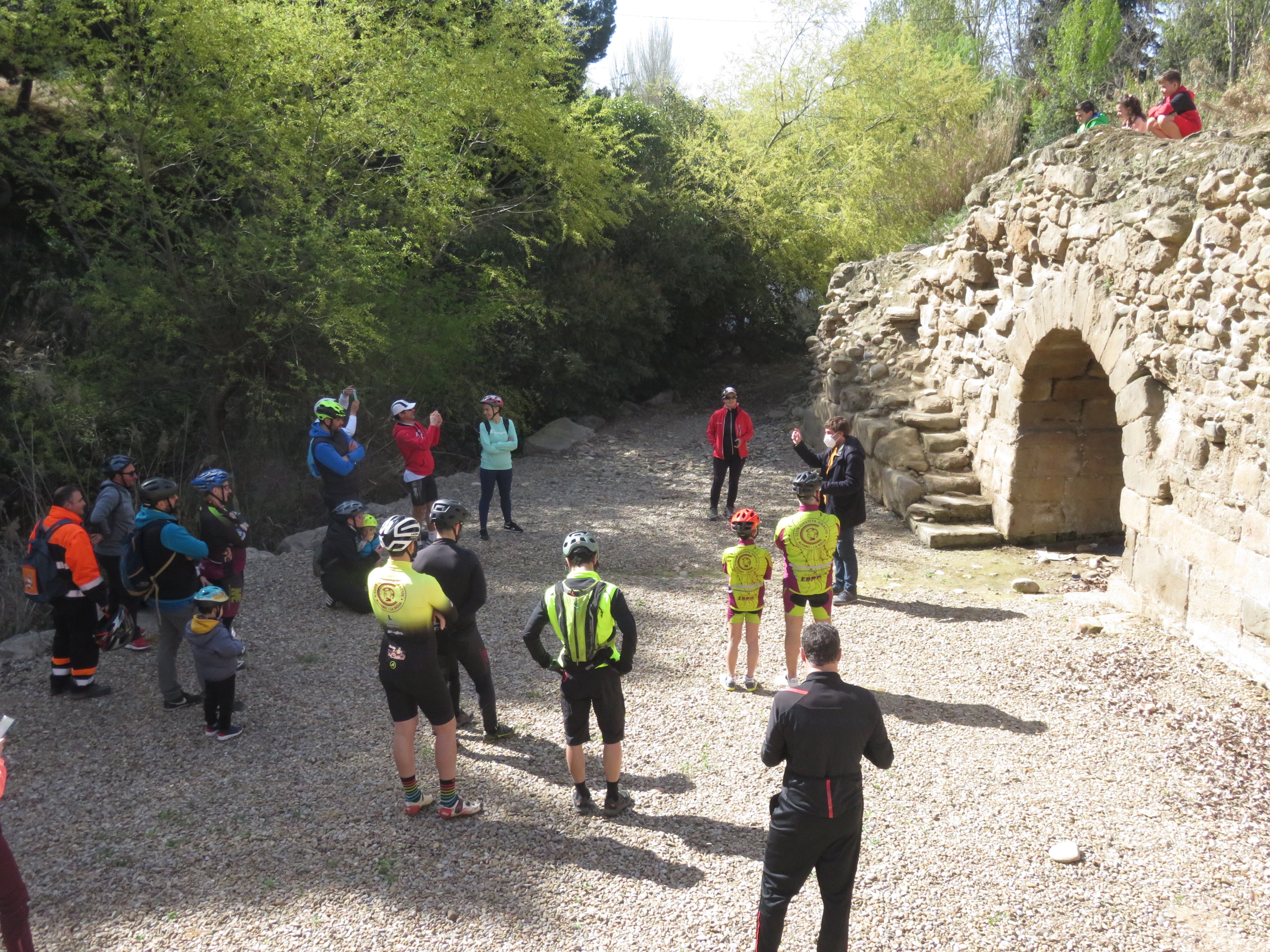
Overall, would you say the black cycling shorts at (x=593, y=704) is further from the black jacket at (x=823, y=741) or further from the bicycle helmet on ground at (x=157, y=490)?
the bicycle helmet on ground at (x=157, y=490)

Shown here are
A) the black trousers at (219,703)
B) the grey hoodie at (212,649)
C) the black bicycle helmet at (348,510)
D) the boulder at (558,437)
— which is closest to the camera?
the grey hoodie at (212,649)

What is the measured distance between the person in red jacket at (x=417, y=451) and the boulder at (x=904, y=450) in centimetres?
494

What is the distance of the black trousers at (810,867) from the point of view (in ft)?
10.2

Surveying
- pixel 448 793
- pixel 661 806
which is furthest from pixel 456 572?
pixel 661 806

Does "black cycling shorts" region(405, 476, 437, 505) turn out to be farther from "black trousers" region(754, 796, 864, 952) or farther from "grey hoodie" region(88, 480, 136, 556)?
"black trousers" region(754, 796, 864, 952)

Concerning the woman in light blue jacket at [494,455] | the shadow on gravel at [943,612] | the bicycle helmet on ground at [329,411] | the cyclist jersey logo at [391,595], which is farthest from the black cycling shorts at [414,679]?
the woman in light blue jacket at [494,455]

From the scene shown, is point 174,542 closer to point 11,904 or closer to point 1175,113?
point 11,904

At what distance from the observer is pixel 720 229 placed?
674 inches

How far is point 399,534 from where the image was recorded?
13.8 ft

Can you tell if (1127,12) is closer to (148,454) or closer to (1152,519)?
(1152,519)

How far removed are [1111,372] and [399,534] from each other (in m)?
5.74

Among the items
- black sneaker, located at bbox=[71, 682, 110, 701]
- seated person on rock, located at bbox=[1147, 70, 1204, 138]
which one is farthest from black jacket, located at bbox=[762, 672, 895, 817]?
seated person on rock, located at bbox=[1147, 70, 1204, 138]

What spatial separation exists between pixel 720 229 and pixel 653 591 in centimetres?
1084

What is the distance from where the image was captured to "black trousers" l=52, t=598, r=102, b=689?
550cm
